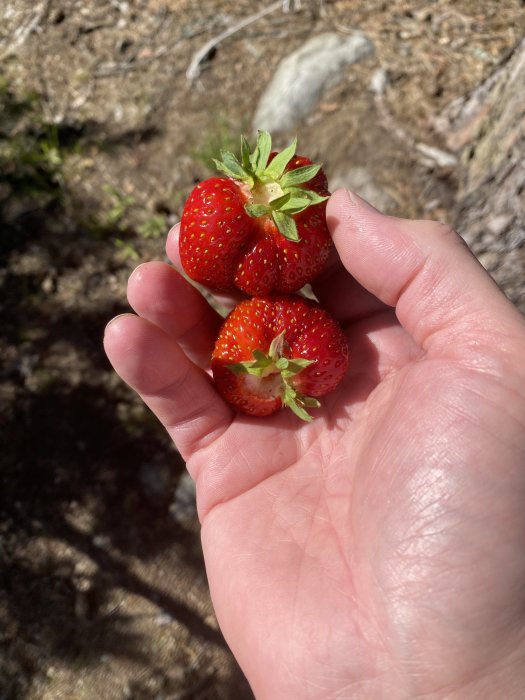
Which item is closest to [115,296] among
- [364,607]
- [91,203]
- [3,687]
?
[91,203]

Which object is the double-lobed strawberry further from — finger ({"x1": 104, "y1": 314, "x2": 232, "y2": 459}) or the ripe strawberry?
finger ({"x1": 104, "y1": 314, "x2": 232, "y2": 459})

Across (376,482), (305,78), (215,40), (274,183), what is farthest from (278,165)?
(215,40)

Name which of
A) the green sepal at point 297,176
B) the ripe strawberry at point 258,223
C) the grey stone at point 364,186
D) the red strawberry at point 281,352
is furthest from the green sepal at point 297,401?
the grey stone at point 364,186

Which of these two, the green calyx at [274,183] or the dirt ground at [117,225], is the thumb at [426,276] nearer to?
the green calyx at [274,183]

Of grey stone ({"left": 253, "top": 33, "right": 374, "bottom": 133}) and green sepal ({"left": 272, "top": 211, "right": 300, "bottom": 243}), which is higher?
green sepal ({"left": 272, "top": 211, "right": 300, "bottom": 243})

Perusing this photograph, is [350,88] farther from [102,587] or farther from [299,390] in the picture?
[102,587]

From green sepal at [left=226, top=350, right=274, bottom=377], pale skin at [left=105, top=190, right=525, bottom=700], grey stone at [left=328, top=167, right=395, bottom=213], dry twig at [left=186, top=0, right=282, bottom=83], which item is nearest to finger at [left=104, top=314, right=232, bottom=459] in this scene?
pale skin at [left=105, top=190, right=525, bottom=700]
